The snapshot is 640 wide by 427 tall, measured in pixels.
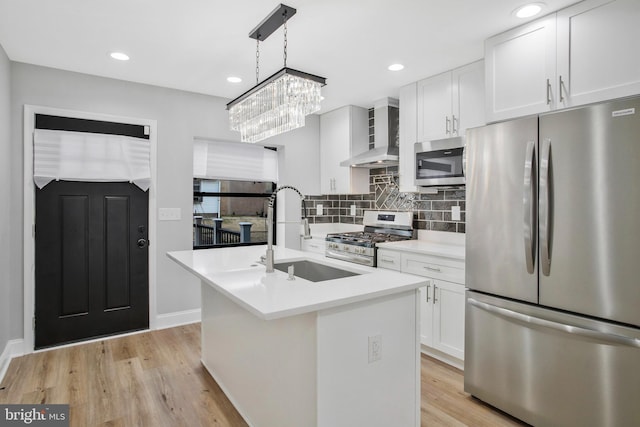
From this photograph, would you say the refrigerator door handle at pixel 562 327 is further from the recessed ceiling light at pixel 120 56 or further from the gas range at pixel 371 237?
the recessed ceiling light at pixel 120 56

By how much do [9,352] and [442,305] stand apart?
11.6 feet

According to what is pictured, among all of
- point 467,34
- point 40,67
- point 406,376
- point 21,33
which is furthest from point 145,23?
point 406,376

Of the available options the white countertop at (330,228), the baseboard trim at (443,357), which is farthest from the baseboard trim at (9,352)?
the baseboard trim at (443,357)

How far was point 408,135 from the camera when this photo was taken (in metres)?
3.48

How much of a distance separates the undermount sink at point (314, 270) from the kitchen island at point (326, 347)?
0.09 metres

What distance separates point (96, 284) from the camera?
11.1 feet

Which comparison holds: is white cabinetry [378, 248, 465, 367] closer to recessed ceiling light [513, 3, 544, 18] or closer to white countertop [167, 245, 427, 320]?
white countertop [167, 245, 427, 320]

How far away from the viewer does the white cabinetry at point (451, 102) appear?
2910mm

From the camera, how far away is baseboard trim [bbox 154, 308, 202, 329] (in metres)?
3.67

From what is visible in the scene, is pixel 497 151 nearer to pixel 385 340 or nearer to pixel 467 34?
pixel 467 34

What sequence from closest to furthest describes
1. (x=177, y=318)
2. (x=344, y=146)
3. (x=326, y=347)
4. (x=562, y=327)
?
(x=326, y=347) → (x=562, y=327) → (x=177, y=318) → (x=344, y=146)

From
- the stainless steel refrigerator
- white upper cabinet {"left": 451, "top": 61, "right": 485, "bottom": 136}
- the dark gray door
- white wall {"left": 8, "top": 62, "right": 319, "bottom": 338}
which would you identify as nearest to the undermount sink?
the stainless steel refrigerator

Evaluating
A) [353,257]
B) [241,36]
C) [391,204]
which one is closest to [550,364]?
[353,257]

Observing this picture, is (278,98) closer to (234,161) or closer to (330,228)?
(234,161)
